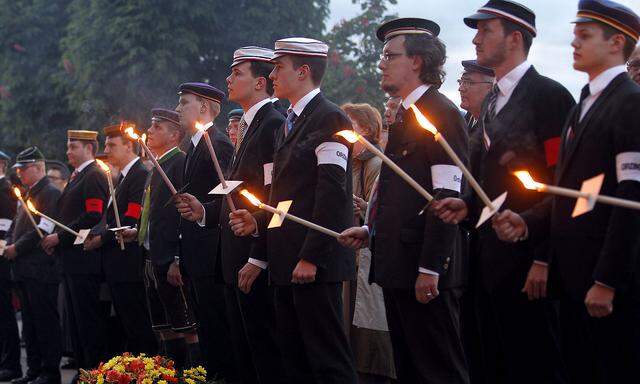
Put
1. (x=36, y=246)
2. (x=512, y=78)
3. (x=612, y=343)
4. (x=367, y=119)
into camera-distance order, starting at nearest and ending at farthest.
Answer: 1. (x=612, y=343)
2. (x=512, y=78)
3. (x=367, y=119)
4. (x=36, y=246)

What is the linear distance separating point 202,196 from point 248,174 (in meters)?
1.07

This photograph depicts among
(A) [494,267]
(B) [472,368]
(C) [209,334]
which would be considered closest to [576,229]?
(A) [494,267]

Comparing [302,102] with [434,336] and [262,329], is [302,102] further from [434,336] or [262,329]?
[434,336]

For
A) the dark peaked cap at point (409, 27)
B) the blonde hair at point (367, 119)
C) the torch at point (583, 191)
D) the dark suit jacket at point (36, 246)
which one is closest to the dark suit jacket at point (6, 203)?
the dark suit jacket at point (36, 246)

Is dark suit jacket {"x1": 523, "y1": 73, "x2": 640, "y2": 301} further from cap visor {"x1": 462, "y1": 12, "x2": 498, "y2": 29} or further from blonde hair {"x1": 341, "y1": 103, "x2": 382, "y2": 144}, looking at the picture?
blonde hair {"x1": 341, "y1": 103, "x2": 382, "y2": 144}

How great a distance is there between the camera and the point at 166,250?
8.08 m

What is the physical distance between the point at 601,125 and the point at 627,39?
44 cm

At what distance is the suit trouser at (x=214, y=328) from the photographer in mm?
7516

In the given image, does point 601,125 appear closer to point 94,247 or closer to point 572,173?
Answer: point 572,173

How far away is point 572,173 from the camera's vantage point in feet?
14.1

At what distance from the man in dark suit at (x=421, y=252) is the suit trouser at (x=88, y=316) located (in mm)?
4706

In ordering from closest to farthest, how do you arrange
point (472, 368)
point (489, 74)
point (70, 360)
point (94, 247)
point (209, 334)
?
point (472, 368), point (489, 74), point (209, 334), point (94, 247), point (70, 360)

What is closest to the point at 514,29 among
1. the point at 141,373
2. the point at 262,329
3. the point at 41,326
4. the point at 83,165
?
the point at 262,329

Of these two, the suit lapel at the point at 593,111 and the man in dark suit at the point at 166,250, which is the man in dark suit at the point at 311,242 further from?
the man in dark suit at the point at 166,250
